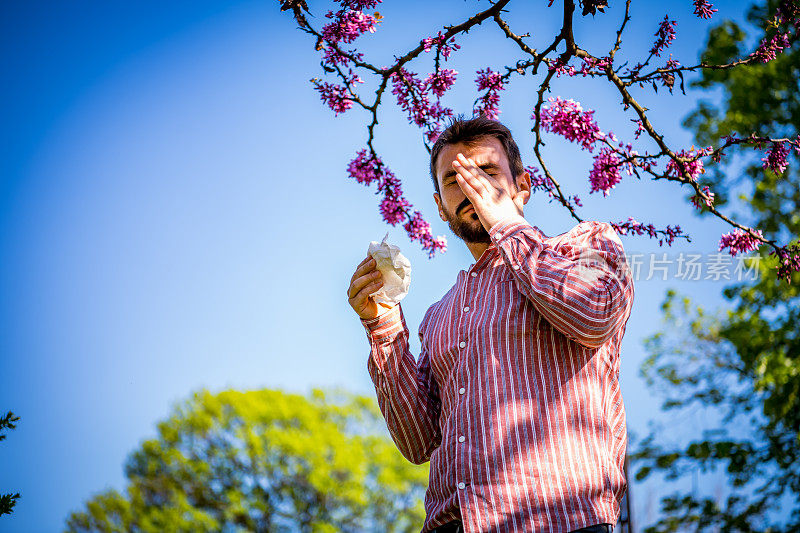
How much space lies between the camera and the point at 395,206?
303 cm

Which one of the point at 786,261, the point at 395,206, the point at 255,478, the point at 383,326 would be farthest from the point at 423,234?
the point at 255,478

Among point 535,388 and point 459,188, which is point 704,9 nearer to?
point 459,188

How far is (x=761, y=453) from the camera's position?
7.93 m

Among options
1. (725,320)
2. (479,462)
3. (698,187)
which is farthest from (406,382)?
(725,320)

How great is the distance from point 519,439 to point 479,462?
0.11m

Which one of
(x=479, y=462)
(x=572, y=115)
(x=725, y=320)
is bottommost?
(x=479, y=462)

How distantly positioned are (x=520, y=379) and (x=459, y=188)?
0.71 metres

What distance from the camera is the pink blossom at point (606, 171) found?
9.11 feet

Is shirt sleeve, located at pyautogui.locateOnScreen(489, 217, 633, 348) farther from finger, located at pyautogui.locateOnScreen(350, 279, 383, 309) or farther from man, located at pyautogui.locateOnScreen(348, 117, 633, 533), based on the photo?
finger, located at pyautogui.locateOnScreen(350, 279, 383, 309)

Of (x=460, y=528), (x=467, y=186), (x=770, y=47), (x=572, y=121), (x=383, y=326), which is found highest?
(x=770, y=47)

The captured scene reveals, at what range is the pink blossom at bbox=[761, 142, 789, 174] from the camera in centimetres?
274

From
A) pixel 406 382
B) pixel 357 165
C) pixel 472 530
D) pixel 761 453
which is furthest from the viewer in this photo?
pixel 761 453

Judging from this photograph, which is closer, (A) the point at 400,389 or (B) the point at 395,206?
(A) the point at 400,389

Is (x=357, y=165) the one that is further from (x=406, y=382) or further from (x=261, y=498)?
(x=261, y=498)
